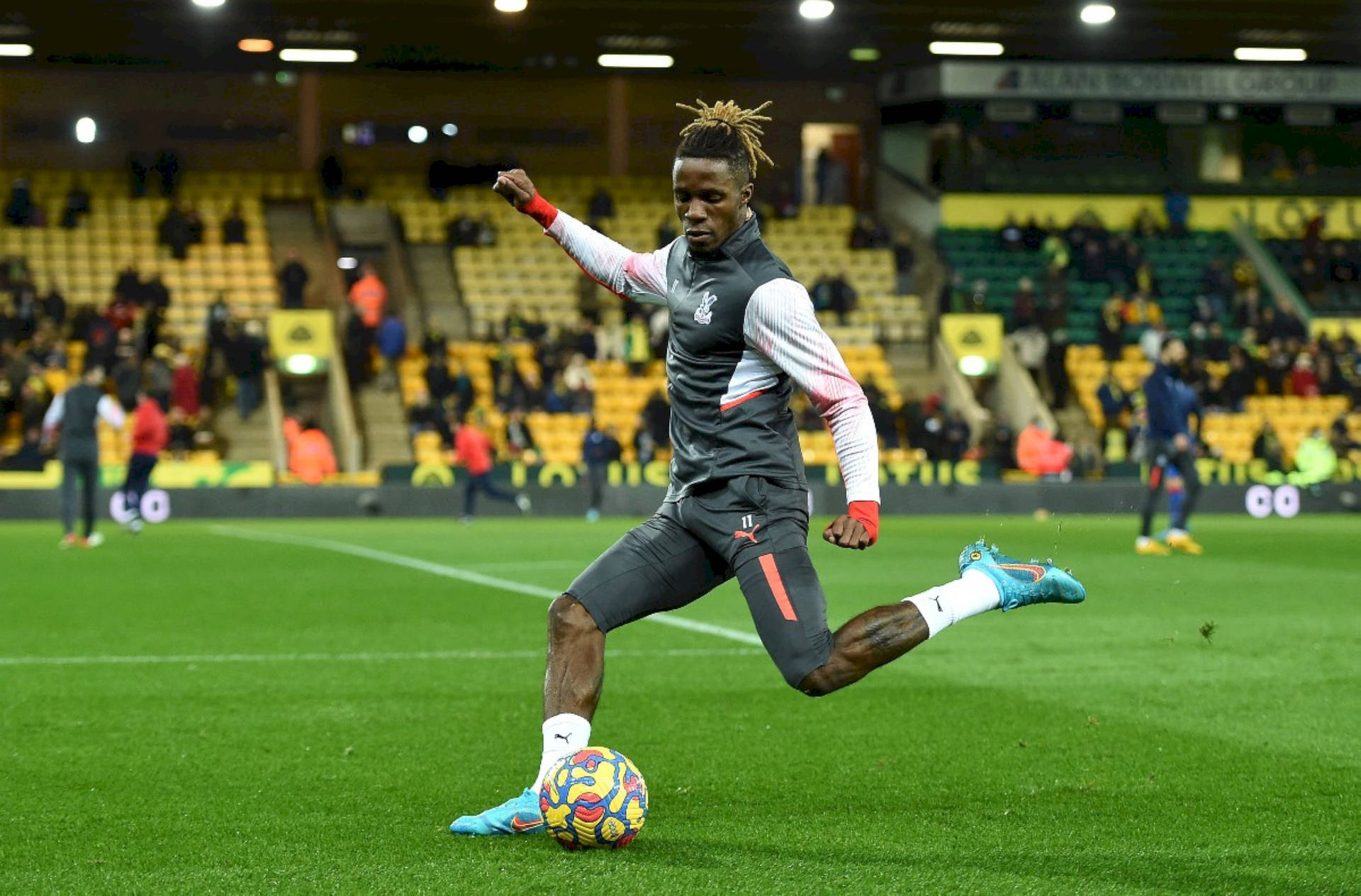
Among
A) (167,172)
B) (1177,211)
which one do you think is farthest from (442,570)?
(1177,211)

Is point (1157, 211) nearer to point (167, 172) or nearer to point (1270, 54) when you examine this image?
point (1270, 54)

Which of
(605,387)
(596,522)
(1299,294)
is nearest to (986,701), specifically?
(596,522)

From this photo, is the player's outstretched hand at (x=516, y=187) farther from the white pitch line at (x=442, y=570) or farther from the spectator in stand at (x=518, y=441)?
the spectator in stand at (x=518, y=441)

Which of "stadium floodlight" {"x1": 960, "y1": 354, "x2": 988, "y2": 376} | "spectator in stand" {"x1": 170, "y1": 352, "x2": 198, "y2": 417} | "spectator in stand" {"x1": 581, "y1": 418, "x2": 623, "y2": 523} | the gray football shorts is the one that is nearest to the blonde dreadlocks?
the gray football shorts

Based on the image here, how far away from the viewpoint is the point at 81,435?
22250 mm

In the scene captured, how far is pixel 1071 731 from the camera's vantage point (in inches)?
328

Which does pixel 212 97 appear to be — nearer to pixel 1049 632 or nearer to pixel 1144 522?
pixel 1144 522

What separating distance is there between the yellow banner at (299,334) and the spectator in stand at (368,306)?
650mm

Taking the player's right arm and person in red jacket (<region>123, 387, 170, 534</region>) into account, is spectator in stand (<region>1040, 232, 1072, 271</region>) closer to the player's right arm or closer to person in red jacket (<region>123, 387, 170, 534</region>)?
person in red jacket (<region>123, 387, 170, 534</region>)

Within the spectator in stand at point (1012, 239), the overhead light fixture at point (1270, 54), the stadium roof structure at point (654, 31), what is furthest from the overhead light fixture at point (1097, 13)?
the spectator in stand at point (1012, 239)

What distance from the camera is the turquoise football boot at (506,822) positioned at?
241 inches

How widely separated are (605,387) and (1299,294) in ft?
50.0

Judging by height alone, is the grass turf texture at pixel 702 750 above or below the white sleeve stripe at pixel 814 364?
below

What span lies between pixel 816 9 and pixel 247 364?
11188 millimetres
